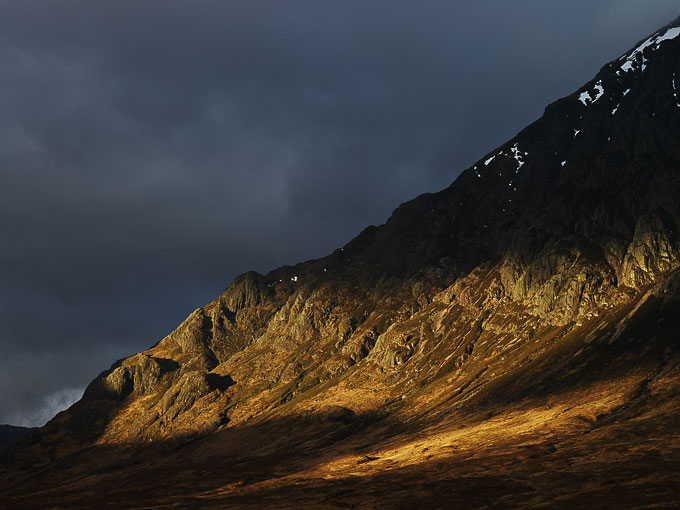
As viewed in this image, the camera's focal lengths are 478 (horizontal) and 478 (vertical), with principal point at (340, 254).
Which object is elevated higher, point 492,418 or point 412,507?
point 412,507

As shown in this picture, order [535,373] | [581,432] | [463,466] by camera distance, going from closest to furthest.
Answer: [463,466] < [581,432] < [535,373]

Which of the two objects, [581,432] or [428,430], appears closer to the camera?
[581,432]

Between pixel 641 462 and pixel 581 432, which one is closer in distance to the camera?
pixel 641 462

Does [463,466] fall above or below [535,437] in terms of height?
→ above

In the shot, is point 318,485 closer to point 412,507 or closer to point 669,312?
point 412,507

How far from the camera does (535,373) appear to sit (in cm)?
18850

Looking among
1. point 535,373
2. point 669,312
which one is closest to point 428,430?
point 535,373

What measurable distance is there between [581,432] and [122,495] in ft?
467

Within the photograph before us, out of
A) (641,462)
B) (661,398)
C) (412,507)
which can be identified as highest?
(412,507)

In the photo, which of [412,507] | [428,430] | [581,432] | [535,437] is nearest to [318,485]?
[412,507]

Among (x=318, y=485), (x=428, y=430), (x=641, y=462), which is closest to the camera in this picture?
(x=641, y=462)

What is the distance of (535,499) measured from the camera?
58.1 m

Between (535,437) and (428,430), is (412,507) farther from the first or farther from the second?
(428,430)

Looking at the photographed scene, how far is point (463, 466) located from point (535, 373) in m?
105
